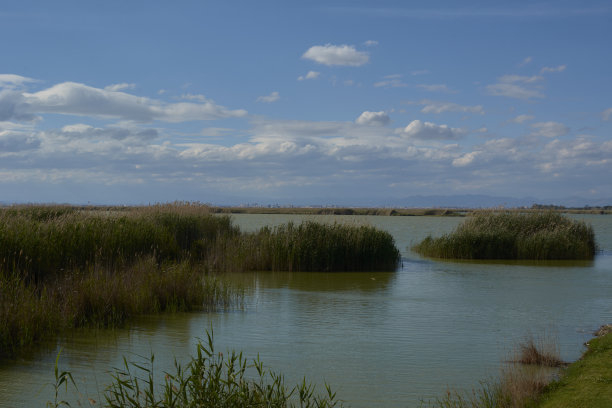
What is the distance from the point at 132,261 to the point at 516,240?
1573cm

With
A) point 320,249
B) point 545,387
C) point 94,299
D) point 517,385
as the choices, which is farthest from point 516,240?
point 517,385

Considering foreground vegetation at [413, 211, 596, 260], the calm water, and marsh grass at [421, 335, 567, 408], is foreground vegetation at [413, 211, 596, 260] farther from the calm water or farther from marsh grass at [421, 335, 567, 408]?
marsh grass at [421, 335, 567, 408]

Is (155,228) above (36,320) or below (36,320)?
above

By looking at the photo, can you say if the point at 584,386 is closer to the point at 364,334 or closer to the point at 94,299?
the point at 364,334

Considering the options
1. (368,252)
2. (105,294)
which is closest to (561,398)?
(105,294)

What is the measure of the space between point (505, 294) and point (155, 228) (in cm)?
892

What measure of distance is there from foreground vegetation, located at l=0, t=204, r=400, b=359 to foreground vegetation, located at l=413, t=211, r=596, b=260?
4530 millimetres

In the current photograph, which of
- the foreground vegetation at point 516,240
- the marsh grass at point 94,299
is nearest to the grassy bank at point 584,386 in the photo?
the marsh grass at point 94,299

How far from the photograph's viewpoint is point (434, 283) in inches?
642

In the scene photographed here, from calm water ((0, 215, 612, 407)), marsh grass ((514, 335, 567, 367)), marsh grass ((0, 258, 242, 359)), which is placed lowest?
calm water ((0, 215, 612, 407))

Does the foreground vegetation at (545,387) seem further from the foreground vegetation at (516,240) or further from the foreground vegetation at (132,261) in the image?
the foreground vegetation at (516,240)

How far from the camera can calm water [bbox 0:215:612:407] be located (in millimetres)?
6930

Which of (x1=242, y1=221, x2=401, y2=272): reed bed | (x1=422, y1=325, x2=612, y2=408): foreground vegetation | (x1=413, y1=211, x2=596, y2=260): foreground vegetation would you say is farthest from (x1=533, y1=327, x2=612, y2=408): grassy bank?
(x1=413, y1=211, x2=596, y2=260): foreground vegetation

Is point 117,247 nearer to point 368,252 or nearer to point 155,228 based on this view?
point 155,228
